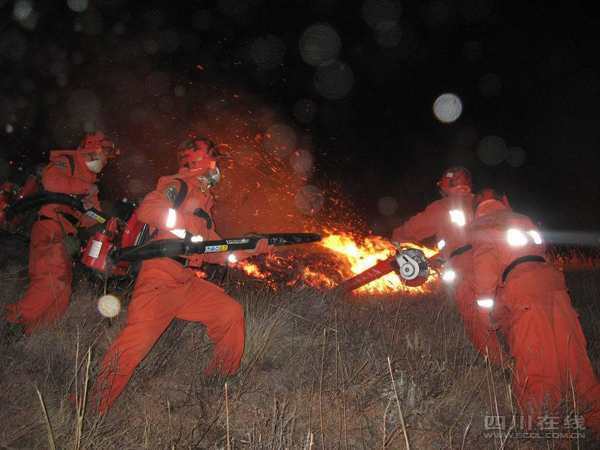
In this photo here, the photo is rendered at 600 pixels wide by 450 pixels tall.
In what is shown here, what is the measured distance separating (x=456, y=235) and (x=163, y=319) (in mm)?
3830

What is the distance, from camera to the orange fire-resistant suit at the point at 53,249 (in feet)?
12.7

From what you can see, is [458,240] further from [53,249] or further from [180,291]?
[53,249]

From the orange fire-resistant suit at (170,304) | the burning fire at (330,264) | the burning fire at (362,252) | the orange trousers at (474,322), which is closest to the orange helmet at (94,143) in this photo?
the orange fire-resistant suit at (170,304)

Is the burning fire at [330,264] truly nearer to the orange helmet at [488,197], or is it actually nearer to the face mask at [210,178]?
the orange helmet at [488,197]

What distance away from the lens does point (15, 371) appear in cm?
278

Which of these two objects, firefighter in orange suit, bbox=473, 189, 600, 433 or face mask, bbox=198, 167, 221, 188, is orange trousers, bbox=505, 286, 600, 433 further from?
face mask, bbox=198, 167, 221, 188

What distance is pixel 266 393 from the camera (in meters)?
3.07

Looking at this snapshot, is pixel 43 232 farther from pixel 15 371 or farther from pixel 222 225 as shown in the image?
pixel 222 225

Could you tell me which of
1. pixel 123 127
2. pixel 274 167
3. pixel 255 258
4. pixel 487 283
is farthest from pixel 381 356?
pixel 123 127

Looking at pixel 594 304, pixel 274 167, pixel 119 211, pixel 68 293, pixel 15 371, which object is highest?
pixel 274 167

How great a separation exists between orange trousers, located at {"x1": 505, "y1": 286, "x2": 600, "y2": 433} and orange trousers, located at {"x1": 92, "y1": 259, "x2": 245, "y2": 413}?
241 centimetres

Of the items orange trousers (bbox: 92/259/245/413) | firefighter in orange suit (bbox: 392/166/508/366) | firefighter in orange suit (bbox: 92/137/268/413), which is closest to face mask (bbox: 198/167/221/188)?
firefighter in orange suit (bbox: 92/137/268/413)

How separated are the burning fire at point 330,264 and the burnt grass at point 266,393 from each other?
359cm

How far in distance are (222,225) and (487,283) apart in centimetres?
1099
